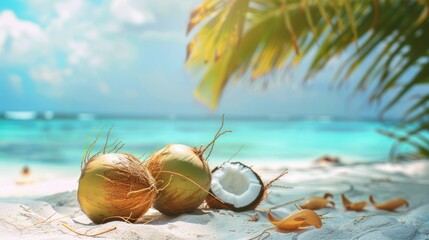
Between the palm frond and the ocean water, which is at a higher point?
the palm frond

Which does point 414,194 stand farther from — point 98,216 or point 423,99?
point 98,216

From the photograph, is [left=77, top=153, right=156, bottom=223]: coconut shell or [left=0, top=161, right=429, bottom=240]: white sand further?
[left=77, top=153, right=156, bottom=223]: coconut shell

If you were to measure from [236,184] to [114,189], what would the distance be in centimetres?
57

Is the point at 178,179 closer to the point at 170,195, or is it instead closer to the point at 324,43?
the point at 170,195

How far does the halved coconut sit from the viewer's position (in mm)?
2014

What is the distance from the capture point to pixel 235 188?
7.00ft


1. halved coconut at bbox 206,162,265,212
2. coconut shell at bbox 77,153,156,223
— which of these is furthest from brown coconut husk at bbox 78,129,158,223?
halved coconut at bbox 206,162,265,212

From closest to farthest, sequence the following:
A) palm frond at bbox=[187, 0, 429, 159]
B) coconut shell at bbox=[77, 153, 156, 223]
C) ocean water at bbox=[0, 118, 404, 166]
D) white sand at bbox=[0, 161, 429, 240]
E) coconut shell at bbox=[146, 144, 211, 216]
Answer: white sand at bbox=[0, 161, 429, 240] < coconut shell at bbox=[77, 153, 156, 223] < coconut shell at bbox=[146, 144, 211, 216] < palm frond at bbox=[187, 0, 429, 159] < ocean water at bbox=[0, 118, 404, 166]

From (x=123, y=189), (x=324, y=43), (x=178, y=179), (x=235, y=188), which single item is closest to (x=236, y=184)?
(x=235, y=188)

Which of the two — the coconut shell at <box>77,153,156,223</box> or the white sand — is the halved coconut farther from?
the coconut shell at <box>77,153,156,223</box>

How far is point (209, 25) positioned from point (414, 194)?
1.44 meters

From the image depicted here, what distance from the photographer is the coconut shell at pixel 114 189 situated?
5.68 ft

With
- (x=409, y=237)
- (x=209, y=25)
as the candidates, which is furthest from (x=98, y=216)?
(x=209, y=25)

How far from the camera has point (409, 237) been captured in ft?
5.13
